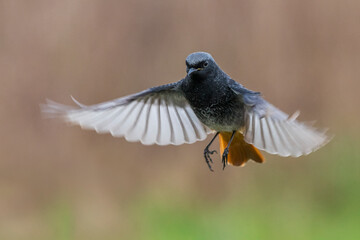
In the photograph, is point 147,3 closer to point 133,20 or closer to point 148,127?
point 133,20

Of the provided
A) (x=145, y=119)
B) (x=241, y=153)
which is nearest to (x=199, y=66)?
(x=241, y=153)

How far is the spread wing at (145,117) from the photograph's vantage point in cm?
240

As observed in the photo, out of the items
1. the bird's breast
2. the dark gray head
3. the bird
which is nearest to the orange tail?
the bird

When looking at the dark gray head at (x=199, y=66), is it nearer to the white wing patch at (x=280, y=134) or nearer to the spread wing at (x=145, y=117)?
the white wing patch at (x=280, y=134)

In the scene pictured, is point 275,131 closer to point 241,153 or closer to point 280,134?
point 280,134

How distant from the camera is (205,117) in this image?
2.42 meters

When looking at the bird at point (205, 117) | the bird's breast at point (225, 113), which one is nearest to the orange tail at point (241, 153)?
the bird at point (205, 117)

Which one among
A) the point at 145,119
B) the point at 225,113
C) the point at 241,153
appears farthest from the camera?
the point at 145,119

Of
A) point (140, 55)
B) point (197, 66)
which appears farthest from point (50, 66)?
point (197, 66)

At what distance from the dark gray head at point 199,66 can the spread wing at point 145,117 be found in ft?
1.24

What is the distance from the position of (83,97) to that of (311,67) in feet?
6.46

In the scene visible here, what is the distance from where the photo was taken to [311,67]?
5438 millimetres

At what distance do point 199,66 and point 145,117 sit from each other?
2.27 ft

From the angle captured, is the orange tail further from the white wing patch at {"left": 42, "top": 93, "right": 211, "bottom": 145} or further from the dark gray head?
the dark gray head
